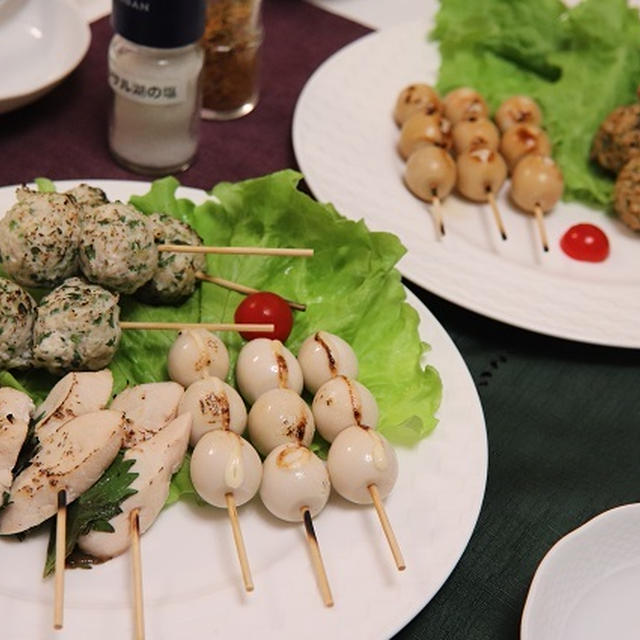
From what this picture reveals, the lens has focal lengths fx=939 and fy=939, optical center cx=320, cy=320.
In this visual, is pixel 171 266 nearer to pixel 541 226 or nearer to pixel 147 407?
pixel 147 407

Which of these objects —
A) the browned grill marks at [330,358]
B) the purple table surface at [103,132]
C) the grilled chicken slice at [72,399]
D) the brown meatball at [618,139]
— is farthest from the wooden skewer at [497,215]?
the grilled chicken slice at [72,399]

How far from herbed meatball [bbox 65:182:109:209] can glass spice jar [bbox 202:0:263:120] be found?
0.73 meters

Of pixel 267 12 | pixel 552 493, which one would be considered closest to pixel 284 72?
pixel 267 12

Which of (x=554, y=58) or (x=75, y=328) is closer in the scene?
(x=75, y=328)

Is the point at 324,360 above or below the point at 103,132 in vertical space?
above

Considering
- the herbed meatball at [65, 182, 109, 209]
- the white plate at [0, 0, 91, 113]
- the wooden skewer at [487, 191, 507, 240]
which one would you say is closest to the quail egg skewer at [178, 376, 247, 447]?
the herbed meatball at [65, 182, 109, 209]

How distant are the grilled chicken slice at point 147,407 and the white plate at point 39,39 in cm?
110

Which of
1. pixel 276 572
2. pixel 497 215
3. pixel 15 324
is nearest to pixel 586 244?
pixel 497 215

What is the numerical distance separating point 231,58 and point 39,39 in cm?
52

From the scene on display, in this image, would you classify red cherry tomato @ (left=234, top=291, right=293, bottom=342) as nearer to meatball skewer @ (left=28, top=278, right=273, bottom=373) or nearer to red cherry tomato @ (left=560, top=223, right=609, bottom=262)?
meatball skewer @ (left=28, top=278, right=273, bottom=373)

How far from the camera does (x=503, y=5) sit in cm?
287

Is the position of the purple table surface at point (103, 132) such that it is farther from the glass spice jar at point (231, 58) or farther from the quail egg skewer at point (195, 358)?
the quail egg skewer at point (195, 358)

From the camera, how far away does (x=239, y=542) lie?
1.43 m

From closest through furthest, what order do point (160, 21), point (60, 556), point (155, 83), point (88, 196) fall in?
point (60, 556) → point (88, 196) → point (160, 21) → point (155, 83)
